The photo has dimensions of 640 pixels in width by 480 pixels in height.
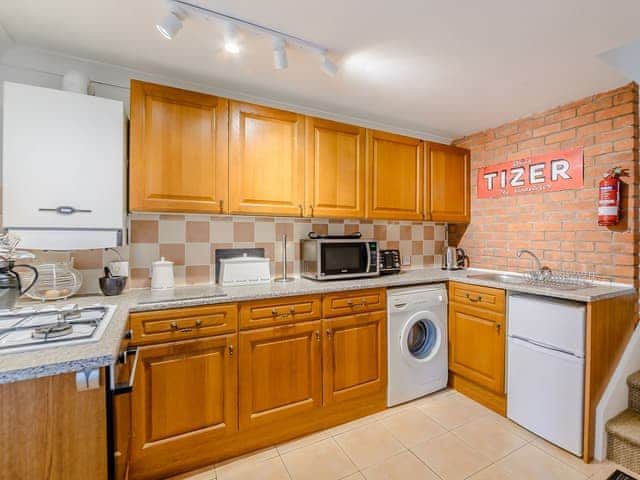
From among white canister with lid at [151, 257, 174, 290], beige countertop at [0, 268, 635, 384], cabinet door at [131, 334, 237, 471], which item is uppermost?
white canister with lid at [151, 257, 174, 290]

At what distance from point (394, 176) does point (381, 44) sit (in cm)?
111

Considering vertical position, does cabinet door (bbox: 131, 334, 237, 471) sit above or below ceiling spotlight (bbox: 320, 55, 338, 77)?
below

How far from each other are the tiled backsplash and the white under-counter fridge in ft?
4.71

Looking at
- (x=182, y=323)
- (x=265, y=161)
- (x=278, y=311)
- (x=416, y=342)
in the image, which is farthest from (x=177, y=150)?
(x=416, y=342)

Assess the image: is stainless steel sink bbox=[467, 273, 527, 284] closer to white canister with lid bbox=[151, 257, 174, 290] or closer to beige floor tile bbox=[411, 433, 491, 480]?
beige floor tile bbox=[411, 433, 491, 480]

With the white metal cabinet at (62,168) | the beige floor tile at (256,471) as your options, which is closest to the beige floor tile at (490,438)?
the beige floor tile at (256,471)

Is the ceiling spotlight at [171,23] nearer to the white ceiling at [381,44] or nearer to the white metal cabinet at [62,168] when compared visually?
the white ceiling at [381,44]

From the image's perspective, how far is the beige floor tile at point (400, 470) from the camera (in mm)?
1595

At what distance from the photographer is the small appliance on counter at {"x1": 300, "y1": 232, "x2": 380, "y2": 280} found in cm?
222

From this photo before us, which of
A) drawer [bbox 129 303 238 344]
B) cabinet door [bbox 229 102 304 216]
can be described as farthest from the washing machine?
drawer [bbox 129 303 238 344]

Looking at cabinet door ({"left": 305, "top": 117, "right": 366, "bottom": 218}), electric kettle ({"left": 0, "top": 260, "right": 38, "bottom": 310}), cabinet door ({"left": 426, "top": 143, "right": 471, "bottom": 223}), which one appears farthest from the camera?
cabinet door ({"left": 426, "top": 143, "right": 471, "bottom": 223})

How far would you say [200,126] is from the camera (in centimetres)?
183

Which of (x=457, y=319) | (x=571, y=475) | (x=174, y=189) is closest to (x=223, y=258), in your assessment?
(x=174, y=189)

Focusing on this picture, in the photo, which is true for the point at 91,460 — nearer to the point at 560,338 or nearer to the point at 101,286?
the point at 101,286
